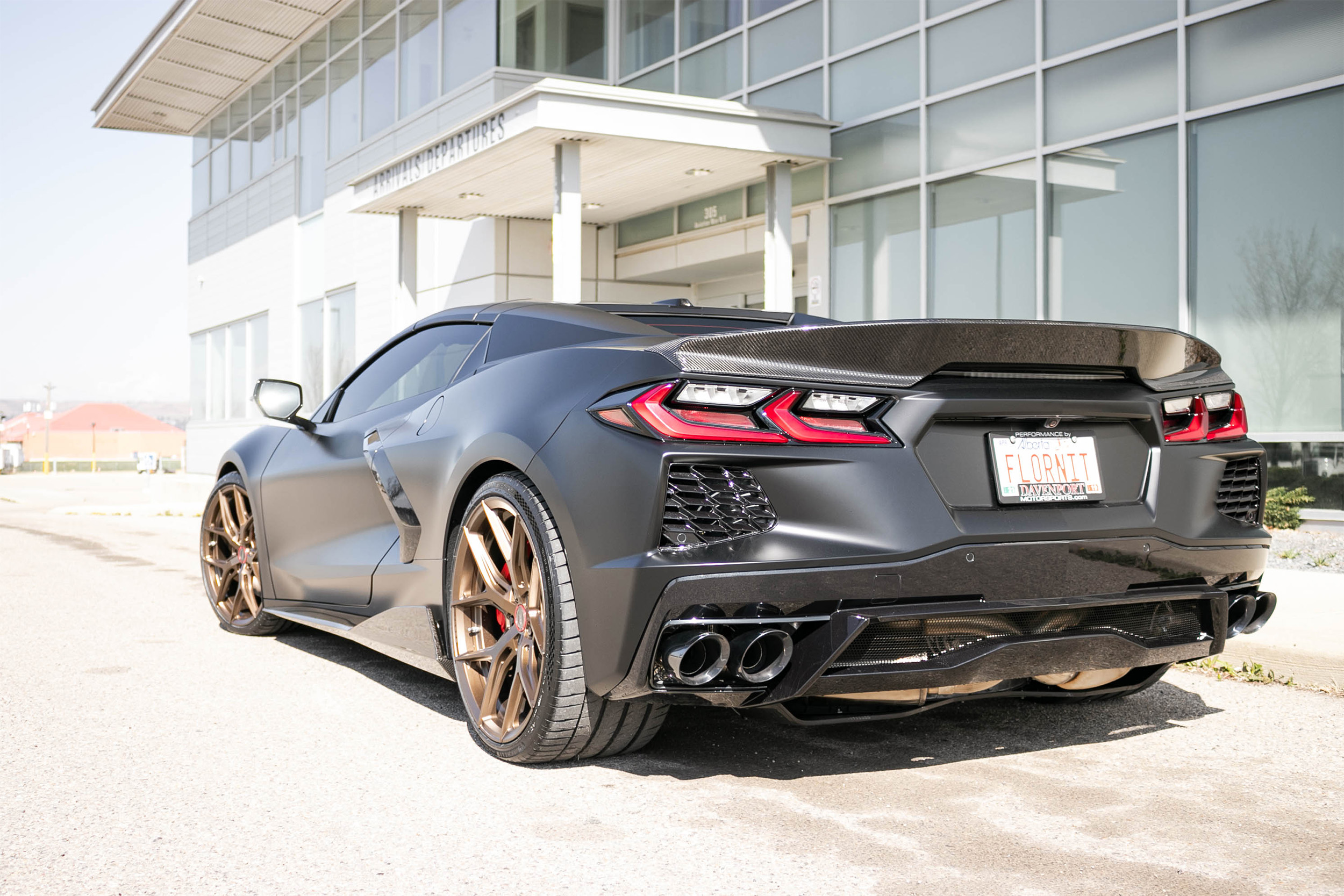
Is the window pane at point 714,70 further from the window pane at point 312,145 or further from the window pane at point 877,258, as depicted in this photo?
the window pane at point 312,145

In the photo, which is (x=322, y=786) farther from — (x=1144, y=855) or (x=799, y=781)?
(x=1144, y=855)

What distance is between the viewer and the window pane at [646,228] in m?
17.3

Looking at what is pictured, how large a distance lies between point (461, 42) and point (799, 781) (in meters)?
17.7

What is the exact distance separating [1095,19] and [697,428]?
9832mm

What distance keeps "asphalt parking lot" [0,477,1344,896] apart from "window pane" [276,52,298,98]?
23.4 m

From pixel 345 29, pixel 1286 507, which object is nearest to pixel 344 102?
pixel 345 29

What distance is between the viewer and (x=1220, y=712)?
423 centimetres

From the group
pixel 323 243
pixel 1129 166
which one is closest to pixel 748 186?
pixel 1129 166

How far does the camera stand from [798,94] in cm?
1440

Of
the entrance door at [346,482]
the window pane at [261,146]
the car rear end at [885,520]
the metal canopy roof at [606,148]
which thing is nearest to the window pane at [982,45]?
the metal canopy roof at [606,148]

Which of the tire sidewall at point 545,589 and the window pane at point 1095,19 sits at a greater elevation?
the window pane at point 1095,19

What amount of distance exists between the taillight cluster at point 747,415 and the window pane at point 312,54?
77.6ft

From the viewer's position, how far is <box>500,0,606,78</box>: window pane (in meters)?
17.8

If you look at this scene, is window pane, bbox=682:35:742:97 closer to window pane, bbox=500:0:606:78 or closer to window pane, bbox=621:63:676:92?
window pane, bbox=621:63:676:92
